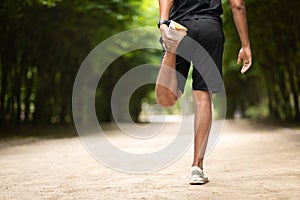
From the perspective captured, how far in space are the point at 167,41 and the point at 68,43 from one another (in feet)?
47.8

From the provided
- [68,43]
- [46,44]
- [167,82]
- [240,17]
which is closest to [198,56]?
[167,82]

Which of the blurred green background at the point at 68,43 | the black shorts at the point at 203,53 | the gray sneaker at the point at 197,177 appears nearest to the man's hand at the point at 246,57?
the black shorts at the point at 203,53

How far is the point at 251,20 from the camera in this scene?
1444 cm

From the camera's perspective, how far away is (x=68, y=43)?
18.0 metres

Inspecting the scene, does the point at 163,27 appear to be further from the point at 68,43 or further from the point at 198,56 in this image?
the point at 68,43

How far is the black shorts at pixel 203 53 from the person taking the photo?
13.4 ft

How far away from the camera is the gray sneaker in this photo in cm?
398

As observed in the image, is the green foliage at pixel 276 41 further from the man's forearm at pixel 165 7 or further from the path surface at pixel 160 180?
the man's forearm at pixel 165 7

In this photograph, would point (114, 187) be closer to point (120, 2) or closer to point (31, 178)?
point (31, 178)

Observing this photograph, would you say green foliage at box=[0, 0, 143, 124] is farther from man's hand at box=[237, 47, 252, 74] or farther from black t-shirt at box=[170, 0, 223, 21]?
man's hand at box=[237, 47, 252, 74]

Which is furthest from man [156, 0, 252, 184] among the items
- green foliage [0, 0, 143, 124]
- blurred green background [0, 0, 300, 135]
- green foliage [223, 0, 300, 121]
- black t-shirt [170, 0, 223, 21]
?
green foliage [223, 0, 300, 121]

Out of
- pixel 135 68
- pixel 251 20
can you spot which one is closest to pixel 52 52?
pixel 251 20

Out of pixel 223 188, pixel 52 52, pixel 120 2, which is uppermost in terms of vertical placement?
pixel 120 2

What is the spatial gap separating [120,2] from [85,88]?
8.22 meters
